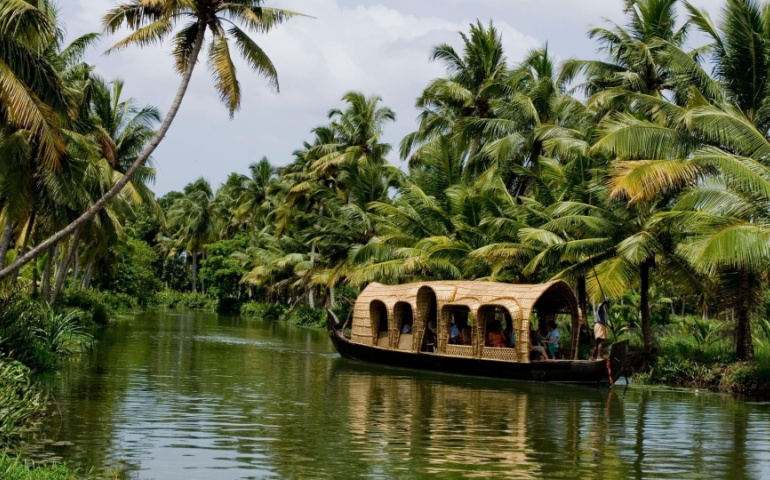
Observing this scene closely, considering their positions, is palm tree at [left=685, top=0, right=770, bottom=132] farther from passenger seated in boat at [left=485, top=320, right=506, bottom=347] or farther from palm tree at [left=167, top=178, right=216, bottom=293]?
palm tree at [left=167, top=178, right=216, bottom=293]

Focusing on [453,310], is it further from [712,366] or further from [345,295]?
[345,295]

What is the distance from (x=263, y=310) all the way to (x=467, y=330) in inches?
1261

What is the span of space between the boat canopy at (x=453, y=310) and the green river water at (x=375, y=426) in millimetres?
750

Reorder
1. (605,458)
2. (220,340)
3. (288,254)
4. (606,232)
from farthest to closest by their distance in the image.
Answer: (288,254), (220,340), (606,232), (605,458)

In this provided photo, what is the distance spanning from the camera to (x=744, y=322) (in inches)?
684

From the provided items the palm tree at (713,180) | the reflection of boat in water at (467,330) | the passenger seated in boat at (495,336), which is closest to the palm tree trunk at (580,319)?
the reflection of boat in water at (467,330)

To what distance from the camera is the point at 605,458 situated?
32.8 feet

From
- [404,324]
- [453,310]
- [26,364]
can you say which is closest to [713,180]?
[453,310]

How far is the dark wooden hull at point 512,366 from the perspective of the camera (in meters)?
16.9

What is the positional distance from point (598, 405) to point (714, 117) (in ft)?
16.6

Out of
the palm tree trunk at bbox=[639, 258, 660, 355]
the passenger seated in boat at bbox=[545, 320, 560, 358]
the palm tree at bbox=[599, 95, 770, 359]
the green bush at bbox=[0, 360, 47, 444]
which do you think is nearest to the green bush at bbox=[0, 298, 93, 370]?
the green bush at bbox=[0, 360, 47, 444]

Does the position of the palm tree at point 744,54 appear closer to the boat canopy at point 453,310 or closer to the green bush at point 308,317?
the boat canopy at point 453,310

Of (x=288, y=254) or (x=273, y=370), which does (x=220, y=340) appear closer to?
(x=273, y=370)

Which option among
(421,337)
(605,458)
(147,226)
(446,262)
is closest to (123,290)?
(147,226)
